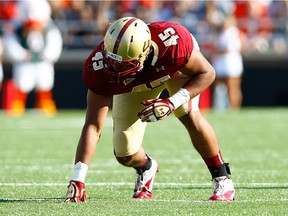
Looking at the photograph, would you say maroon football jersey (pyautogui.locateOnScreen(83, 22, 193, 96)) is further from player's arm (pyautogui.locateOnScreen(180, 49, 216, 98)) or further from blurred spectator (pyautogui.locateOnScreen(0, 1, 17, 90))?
blurred spectator (pyautogui.locateOnScreen(0, 1, 17, 90))

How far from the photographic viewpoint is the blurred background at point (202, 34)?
15.3 m

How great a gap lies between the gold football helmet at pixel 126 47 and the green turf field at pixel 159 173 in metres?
0.69

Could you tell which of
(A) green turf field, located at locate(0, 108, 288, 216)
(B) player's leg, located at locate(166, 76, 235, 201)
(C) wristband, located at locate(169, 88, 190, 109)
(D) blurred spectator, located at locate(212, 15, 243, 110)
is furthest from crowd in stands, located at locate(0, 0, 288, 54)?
(C) wristband, located at locate(169, 88, 190, 109)

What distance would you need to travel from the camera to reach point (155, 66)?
467 centimetres

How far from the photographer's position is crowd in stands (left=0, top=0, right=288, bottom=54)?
604 inches

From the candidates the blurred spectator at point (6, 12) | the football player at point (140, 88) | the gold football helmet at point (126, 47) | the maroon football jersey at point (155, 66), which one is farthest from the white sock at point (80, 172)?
the blurred spectator at point (6, 12)

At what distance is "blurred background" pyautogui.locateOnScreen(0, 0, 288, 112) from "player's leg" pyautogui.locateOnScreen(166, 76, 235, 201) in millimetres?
10117

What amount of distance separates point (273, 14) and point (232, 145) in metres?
7.29

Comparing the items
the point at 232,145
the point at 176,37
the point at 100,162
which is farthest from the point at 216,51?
the point at 176,37

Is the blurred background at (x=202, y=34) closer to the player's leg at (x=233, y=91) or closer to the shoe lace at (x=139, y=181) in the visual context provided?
the player's leg at (x=233, y=91)

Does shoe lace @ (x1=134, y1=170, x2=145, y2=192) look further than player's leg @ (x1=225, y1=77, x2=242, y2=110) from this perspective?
No

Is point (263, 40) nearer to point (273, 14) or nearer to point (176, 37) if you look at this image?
point (273, 14)

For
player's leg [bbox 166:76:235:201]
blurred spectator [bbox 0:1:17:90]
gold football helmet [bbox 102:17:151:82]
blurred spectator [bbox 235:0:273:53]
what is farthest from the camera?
blurred spectator [bbox 235:0:273:53]

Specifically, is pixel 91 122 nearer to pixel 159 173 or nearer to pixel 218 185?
pixel 218 185
